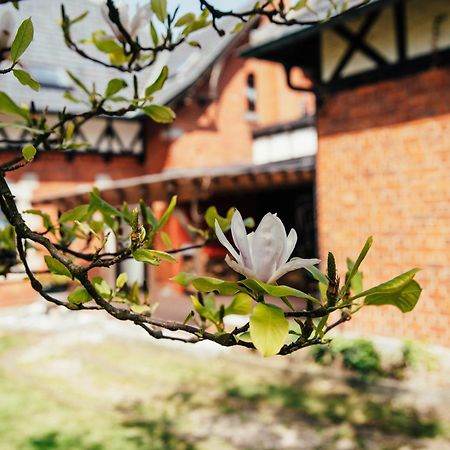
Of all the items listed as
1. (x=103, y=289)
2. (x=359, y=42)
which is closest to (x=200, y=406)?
(x=103, y=289)

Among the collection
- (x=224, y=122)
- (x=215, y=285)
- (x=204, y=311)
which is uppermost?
(x=224, y=122)

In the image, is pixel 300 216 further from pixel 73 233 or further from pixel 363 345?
pixel 73 233

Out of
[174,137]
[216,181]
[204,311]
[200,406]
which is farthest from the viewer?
[174,137]

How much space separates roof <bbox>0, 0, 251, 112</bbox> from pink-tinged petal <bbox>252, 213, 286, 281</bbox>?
12693mm

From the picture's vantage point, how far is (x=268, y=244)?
104 cm

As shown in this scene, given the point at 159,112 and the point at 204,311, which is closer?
the point at 204,311

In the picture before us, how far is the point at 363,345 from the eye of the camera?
673 cm

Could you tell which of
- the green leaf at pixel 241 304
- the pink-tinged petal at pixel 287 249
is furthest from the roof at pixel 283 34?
the pink-tinged petal at pixel 287 249

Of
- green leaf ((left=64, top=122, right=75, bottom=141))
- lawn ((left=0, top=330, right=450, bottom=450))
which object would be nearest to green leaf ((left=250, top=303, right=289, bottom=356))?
green leaf ((left=64, top=122, right=75, bottom=141))

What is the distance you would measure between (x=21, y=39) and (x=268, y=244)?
2.54 feet

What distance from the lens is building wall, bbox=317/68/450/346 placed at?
6555 mm

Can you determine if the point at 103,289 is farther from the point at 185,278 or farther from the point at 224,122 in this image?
the point at 224,122

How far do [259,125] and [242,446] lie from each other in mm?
12990

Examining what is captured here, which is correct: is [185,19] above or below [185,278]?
above
